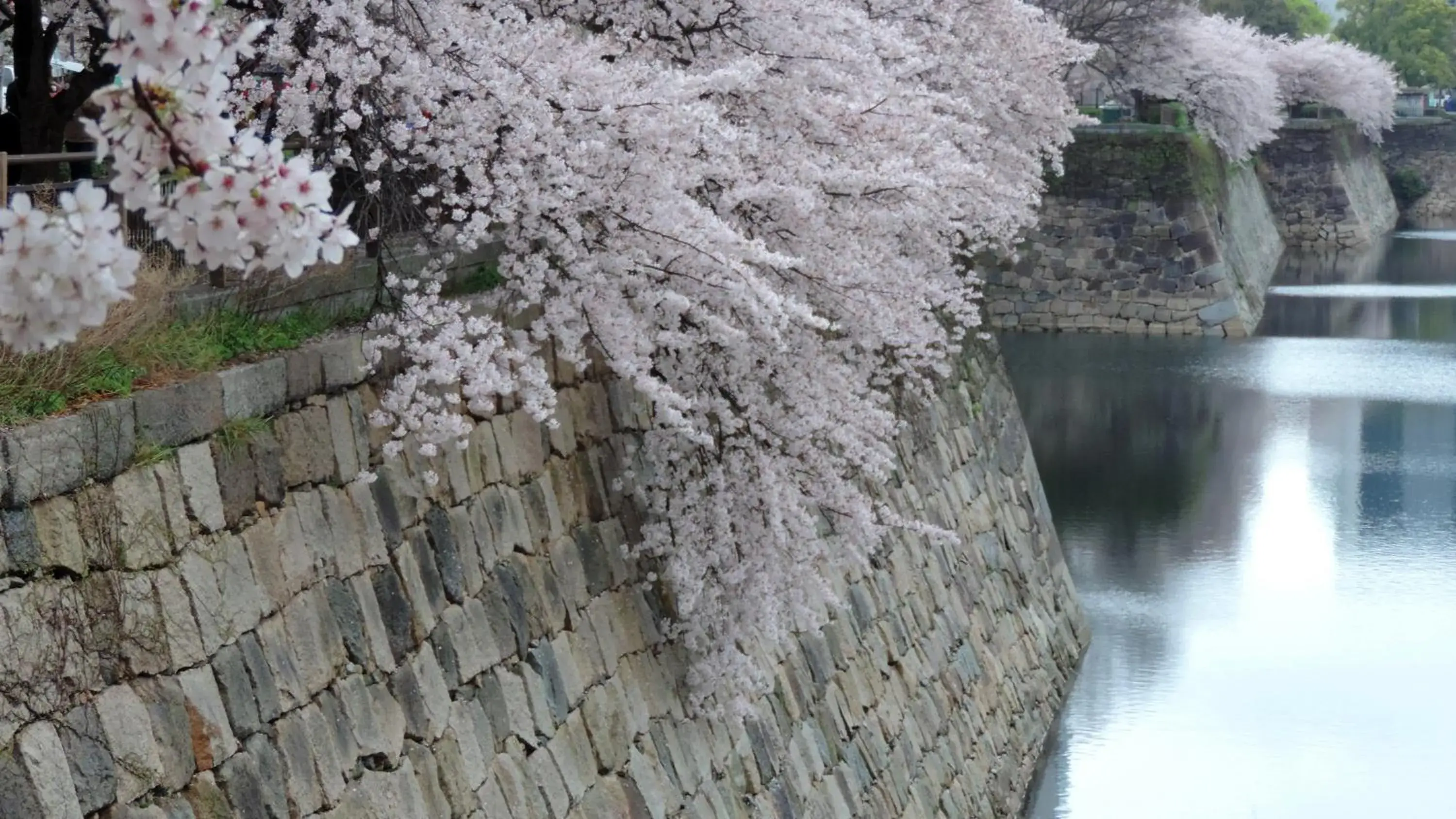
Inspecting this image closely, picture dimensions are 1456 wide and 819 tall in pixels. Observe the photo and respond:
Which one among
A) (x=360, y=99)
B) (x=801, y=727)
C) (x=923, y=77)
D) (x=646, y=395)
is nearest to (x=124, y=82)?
(x=360, y=99)

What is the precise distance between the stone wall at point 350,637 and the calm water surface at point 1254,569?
4.32 meters

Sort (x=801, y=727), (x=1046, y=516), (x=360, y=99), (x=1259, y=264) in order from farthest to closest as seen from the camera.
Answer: (x=1259, y=264) → (x=1046, y=516) → (x=801, y=727) → (x=360, y=99)

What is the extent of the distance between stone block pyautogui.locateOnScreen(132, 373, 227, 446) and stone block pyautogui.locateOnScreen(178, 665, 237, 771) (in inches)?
21.6

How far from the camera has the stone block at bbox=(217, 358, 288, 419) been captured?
4398 mm

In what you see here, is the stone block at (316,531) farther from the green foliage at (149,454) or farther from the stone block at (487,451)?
the stone block at (487,451)

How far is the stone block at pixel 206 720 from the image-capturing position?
13.2ft

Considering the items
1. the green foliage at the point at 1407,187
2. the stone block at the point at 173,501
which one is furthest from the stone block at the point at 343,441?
the green foliage at the point at 1407,187

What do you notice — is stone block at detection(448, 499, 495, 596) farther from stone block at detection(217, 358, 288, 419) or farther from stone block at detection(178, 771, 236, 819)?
stone block at detection(178, 771, 236, 819)

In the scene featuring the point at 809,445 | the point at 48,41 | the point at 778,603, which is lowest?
the point at 778,603

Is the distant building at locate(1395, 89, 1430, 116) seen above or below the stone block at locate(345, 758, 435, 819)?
above

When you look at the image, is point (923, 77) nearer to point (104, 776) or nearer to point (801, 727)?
point (801, 727)

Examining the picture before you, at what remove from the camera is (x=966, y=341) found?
1378 centimetres

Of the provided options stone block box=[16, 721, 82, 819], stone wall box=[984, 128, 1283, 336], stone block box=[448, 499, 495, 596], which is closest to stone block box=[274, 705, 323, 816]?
stone block box=[16, 721, 82, 819]

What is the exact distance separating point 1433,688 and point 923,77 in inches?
239
